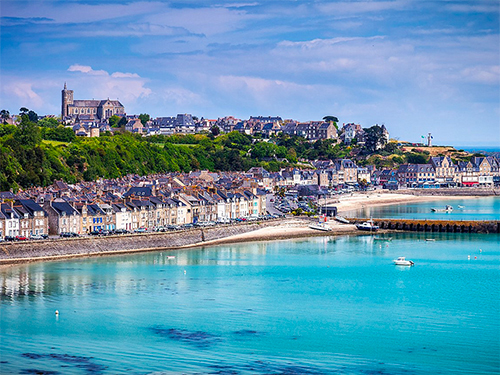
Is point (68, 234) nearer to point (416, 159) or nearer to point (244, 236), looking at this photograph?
point (244, 236)

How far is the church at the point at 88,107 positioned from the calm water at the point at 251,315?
106 meters

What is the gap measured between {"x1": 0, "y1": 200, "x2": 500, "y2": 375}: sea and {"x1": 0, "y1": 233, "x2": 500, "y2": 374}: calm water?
53 mm

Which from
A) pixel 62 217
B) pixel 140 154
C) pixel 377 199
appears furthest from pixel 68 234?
pixel 140 154

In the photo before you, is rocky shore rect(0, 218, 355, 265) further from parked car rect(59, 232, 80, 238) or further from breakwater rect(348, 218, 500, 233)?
breakwater rect(348, 218, 500, 233)

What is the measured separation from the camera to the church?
147500mm

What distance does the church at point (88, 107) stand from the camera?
147500 millimetres

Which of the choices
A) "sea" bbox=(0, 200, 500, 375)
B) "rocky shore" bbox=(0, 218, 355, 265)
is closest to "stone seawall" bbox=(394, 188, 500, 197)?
"rocky shore" bbox=(0, 218, 355, 265)

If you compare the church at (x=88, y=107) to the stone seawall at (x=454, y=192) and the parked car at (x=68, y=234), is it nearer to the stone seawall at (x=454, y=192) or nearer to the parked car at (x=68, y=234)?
the stone seawall at (x=454, y=192)

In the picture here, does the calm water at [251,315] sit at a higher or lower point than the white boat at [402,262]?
lower

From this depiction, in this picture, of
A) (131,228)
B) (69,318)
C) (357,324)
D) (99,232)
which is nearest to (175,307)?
(69,318)

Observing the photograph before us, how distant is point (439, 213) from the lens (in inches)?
2874

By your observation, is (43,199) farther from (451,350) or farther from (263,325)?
(451,350)

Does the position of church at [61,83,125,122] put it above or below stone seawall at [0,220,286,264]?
above

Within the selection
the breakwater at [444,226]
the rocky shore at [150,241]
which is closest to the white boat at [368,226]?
the rocky shore at [150,241]
